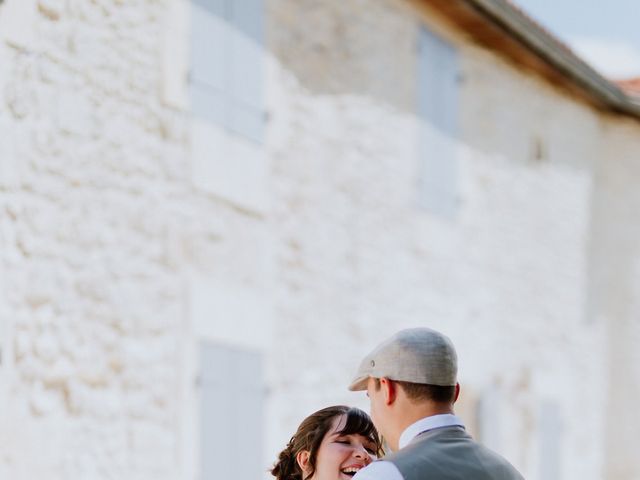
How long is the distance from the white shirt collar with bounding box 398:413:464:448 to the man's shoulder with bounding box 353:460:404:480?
14cm

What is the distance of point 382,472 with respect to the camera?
251 centimetres

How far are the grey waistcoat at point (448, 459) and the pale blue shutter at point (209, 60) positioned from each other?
14.4ft

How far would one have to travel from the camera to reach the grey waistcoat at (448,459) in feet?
8.34

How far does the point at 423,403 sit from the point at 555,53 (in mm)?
8970

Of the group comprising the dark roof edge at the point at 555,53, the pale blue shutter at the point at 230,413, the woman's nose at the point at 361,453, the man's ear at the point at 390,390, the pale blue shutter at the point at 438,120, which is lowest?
the pale blue shutter at the point at 230,413

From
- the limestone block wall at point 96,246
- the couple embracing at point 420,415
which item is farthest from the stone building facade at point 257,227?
the couple embracing at point 420,415

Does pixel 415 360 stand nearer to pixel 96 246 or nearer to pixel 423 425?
pixel 423 425

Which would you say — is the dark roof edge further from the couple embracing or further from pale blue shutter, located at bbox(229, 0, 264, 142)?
the couple embracing

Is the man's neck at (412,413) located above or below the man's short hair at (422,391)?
below

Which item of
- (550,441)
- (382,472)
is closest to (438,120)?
(550,441)

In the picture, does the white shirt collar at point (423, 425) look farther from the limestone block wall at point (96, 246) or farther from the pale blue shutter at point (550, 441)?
the pale blue shutter at point (550, 441)

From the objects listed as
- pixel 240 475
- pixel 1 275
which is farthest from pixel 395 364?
pixel 240 475

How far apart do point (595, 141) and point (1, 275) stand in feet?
29.7

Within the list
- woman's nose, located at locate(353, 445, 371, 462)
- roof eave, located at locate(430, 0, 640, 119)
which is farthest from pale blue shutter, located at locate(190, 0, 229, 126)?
woman's nose, located at locate(353, 445, 371, 462)
